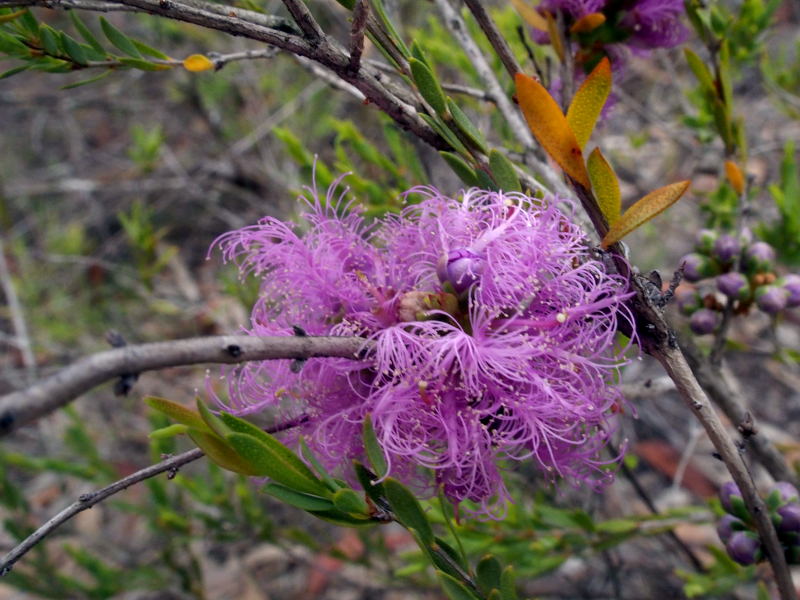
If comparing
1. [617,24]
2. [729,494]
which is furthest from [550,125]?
[729,494]

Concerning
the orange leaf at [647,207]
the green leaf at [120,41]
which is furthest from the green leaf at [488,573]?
the green leaf at [120,41]

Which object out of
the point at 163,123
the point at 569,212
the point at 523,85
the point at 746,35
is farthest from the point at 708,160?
the point at 163,123

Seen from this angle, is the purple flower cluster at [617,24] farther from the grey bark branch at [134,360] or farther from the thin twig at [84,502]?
the thin twig at [84,502]

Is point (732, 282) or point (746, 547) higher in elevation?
point (732, 282)

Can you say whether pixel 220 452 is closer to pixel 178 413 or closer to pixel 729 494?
pixel 178 413

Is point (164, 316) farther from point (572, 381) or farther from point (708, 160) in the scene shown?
Answer: point (572, 381)

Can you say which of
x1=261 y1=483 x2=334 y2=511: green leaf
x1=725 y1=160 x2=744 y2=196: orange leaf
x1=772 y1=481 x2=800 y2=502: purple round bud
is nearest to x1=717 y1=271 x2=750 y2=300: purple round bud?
x1=725 y1=160 x2=744 y2=196: orange leaf
